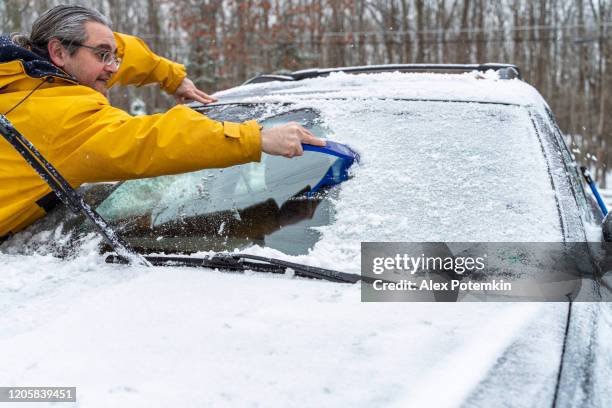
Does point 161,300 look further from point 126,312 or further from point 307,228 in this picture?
point 307,228

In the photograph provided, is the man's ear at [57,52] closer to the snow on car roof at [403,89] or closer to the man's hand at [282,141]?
the snow on car roof at [403,89]

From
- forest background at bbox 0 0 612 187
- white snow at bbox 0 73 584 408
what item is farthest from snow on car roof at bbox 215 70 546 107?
forest background at bbox 0 0 612 187

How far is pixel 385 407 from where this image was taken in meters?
1.07

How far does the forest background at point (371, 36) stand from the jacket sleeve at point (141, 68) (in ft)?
50.1

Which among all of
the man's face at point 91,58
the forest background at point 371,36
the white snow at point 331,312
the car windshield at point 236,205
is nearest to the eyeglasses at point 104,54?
the man's face at point 91,58

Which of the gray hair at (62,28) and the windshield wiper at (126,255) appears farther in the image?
the gray hair at (62,28)

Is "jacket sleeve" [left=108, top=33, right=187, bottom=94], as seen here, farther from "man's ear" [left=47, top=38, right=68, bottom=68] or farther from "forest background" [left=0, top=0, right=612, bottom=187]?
"forest background" [left=0, top=0, right=612, bottom=187]

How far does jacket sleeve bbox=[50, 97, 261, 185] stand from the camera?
1.75 metres

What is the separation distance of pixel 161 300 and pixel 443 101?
1217mm

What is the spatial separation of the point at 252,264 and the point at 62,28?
1.16m

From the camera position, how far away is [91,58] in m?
2.19

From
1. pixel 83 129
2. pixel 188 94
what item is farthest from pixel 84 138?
pixel 188 94

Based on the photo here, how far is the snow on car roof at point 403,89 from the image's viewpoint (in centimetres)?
219

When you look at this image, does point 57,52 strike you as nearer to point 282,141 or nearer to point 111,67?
point 111,67
